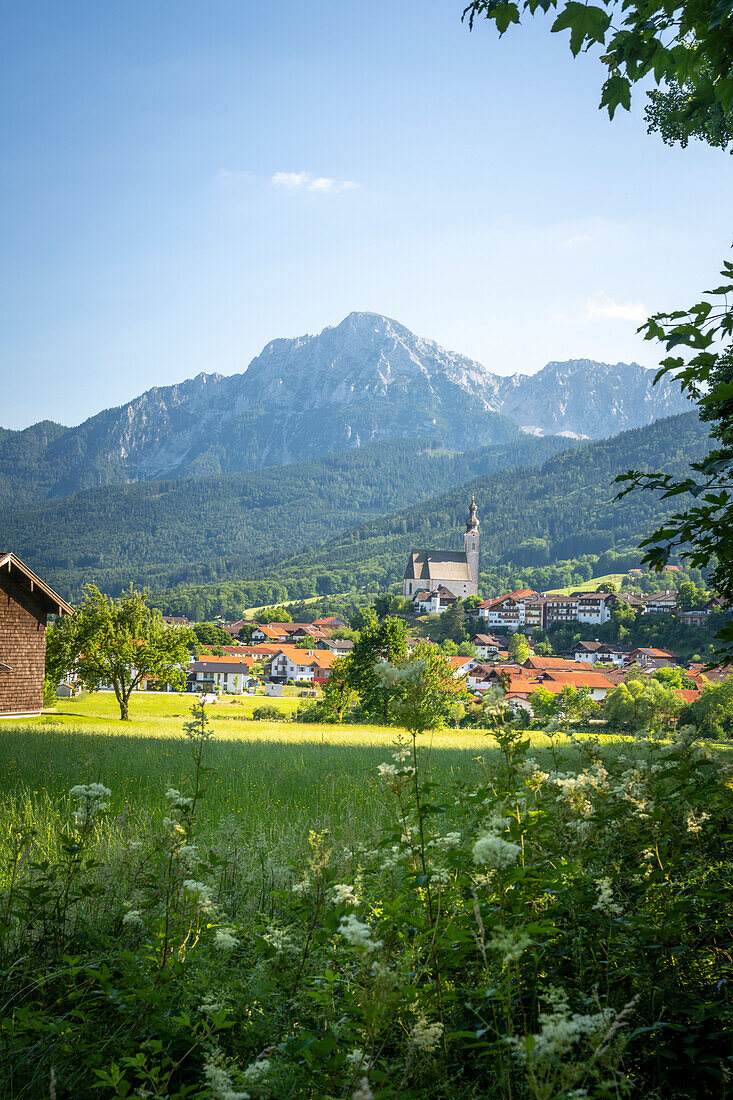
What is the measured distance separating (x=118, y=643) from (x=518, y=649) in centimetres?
8596

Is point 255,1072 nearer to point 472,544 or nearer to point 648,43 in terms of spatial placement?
point 648,43

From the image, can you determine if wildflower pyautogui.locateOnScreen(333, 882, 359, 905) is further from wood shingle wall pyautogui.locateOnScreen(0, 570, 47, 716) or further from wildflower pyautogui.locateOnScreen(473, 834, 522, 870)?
wood shingle wall pyautogui.locateOnScreen(0, 570, 47, 716)

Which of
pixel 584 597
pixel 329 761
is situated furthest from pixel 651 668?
pixel 329 761

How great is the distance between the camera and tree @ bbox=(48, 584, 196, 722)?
3566cm

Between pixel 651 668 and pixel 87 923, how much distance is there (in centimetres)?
8572

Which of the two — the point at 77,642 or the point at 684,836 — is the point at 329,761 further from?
the point at 77,642

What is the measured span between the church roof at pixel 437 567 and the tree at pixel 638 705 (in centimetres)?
13141

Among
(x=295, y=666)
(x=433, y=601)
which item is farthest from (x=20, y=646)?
(x=433, y=601)

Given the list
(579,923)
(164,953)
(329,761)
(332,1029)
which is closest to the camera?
(332,1029)

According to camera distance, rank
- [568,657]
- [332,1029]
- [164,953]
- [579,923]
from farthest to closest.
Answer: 1. [568,657]
2. [579,923]
3. [164,953]
4. [332,1029]

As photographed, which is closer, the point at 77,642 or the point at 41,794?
the point at 41,794

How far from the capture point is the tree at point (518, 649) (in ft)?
363

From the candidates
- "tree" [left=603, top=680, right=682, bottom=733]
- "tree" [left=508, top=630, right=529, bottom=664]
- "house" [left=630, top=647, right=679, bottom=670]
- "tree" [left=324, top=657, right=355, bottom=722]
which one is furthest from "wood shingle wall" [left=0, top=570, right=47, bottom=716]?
"tree" [left=508, top=630, right=529, bottom=664]

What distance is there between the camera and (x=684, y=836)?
166 inches
